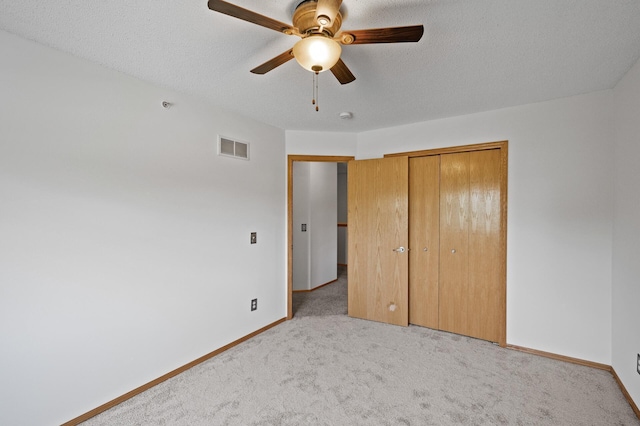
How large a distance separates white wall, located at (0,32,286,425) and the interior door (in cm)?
145

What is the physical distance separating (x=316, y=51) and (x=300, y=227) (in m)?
3.57

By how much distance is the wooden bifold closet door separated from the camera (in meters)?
2.93

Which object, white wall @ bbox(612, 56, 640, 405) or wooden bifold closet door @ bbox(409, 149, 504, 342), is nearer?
white wall @ bbox(612, 56, 640, 405)

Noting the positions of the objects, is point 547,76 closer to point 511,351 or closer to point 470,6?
point 470,6

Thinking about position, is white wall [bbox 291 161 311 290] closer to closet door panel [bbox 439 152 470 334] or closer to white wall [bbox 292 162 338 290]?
white wall [bbox 292 162 338 290]

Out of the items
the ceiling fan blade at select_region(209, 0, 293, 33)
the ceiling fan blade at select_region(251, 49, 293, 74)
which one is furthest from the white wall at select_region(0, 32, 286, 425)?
the ceiling fan blade at select_region(209, 0, 293, 33)

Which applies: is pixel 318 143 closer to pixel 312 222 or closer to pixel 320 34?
pixel 312 222

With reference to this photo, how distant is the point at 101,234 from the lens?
1.97 meters

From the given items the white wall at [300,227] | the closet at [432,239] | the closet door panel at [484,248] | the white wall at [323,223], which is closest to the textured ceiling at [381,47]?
the closet door panel at [484,248]

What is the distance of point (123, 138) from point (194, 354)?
186cm

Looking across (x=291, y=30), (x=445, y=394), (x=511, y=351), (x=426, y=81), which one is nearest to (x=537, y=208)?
(x=511, y=351)

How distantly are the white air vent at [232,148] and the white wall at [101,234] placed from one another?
0.07 meters

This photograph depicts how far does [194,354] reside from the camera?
8.36 feet

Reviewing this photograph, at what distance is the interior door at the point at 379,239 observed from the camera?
3.34m
